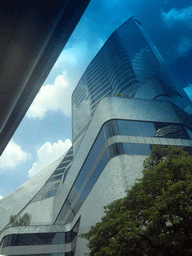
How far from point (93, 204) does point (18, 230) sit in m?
12.1

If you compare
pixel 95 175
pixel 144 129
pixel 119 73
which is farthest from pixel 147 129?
pixel 119 73

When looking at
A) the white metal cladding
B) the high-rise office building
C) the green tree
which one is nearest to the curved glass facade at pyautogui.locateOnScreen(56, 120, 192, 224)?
the high-rise office building

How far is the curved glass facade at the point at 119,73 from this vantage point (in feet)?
145

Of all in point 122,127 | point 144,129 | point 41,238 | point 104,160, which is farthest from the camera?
point 41,238

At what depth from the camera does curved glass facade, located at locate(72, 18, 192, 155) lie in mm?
44094

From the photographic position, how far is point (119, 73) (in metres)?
51.0

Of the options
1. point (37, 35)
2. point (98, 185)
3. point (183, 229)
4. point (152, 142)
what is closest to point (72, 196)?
point (98, 185)

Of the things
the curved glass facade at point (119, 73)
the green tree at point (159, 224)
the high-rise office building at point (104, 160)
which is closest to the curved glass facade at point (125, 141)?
the high-rise office building at point (104, 160)

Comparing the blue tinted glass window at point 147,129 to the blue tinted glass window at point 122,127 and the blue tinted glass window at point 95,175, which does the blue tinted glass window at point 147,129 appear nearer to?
the blue tinted glass window at point 122,127

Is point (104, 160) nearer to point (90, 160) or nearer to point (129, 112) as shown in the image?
point (90, 160)

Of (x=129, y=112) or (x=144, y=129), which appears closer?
(x=144, y=129)

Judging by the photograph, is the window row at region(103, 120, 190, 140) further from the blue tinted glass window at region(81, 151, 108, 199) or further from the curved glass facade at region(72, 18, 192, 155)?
the curved glass facade at region(72, 18, 192, 155)

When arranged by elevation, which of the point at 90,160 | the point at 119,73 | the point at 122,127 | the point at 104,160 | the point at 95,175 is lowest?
the point at 95,175

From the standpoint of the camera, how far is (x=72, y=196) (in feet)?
92.0
